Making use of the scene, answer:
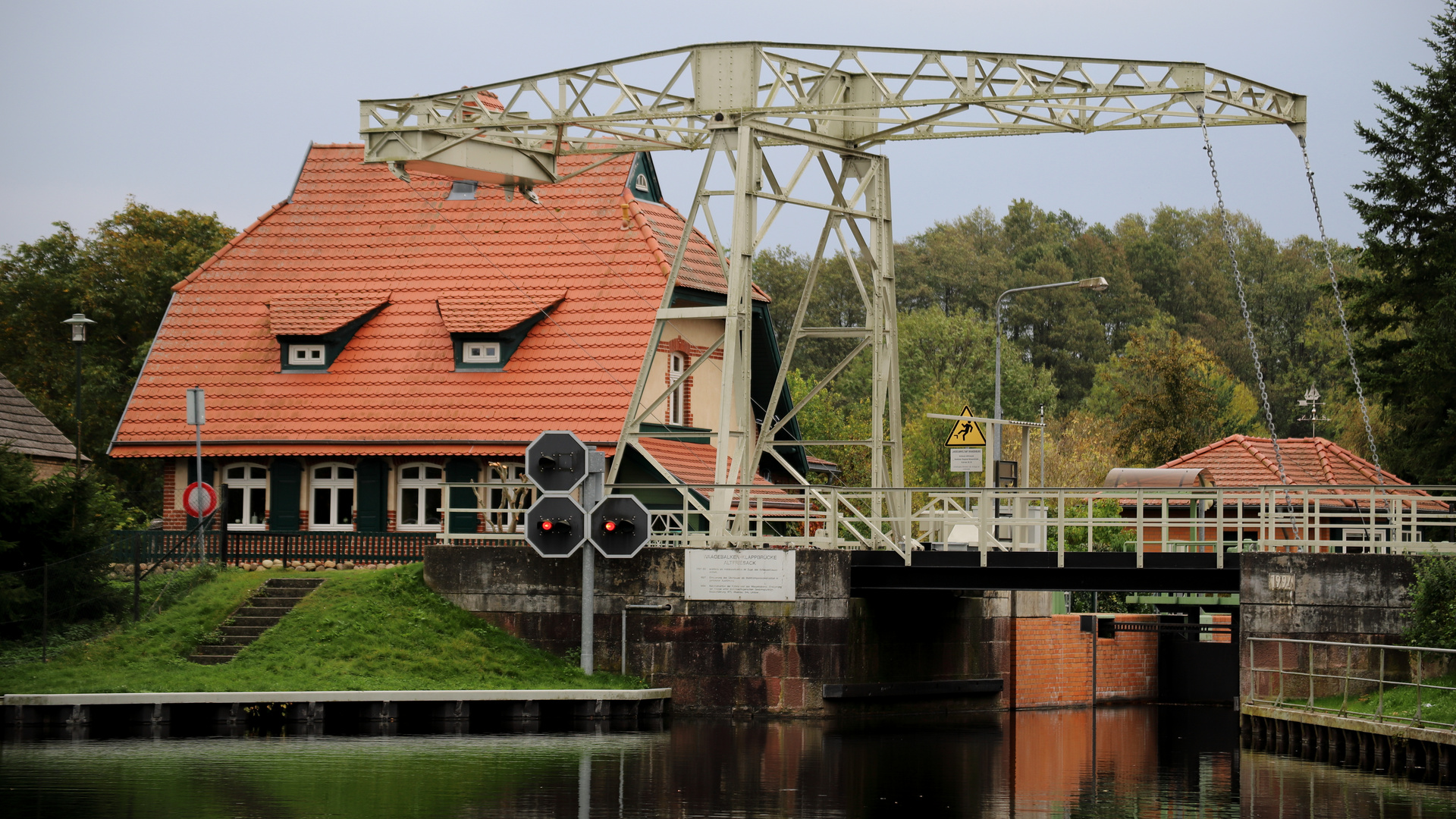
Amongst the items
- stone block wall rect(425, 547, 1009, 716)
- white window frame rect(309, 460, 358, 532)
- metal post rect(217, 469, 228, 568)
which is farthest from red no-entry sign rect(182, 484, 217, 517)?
stone block wall rect(425, 547, 1009, 716)

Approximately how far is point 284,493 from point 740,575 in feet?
40.3

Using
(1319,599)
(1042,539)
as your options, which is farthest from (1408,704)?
(1042,539)

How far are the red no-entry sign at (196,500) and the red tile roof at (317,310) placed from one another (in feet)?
11.9

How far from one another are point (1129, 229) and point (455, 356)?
72.2 m

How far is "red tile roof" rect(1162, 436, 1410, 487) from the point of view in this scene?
47531 mm

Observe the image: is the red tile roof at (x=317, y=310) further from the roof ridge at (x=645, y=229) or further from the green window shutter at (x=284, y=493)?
the roof ridge at (x=645, y=229)

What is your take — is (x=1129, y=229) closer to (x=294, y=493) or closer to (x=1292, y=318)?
(x=1292, y=318)

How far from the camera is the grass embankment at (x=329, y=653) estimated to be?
91.6 ft

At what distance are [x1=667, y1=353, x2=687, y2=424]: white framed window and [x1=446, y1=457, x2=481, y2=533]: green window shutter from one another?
14.0 feet

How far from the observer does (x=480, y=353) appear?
38344mm

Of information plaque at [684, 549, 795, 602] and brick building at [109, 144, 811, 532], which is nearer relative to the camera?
information plaque at [684, 549, 795, 602]

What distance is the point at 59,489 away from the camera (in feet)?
100

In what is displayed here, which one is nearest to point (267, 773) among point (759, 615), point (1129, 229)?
point (759, 615)

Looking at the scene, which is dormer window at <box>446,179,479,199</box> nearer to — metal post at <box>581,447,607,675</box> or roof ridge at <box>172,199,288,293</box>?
roof ridge at <box>172,199,288,293</box>
